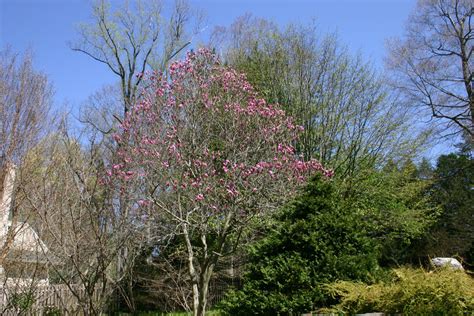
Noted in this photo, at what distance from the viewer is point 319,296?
236 inches

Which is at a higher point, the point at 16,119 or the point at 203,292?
the point at 16,119

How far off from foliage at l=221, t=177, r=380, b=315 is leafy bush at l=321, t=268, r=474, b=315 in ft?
1.22

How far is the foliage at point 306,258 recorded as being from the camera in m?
6.10

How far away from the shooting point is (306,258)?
6.35m

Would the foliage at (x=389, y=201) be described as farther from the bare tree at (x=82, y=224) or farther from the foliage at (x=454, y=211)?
the bare tree at (x=82, y=224)

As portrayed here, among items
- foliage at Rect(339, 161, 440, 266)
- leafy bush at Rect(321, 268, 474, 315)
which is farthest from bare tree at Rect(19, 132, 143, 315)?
foliage at Rect(339, 161, 440, 266)

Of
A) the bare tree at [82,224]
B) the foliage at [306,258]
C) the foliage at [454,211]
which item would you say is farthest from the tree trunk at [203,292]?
the foliage at [454,211]

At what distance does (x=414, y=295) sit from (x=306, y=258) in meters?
1.61

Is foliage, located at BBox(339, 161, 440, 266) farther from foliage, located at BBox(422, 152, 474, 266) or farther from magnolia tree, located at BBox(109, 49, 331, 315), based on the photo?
magnolia tree, located at BBox(109, 49, 331, 315)

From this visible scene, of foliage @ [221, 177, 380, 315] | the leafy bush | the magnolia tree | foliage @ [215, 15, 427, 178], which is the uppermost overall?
foliage @ [215, 15, 427, 178]

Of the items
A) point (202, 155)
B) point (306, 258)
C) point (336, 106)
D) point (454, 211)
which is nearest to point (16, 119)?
point (202, 155)

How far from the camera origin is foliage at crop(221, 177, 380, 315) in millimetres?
6102

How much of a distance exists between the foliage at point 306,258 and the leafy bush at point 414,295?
14.6 inches

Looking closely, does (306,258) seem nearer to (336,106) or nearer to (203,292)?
(203,292)
